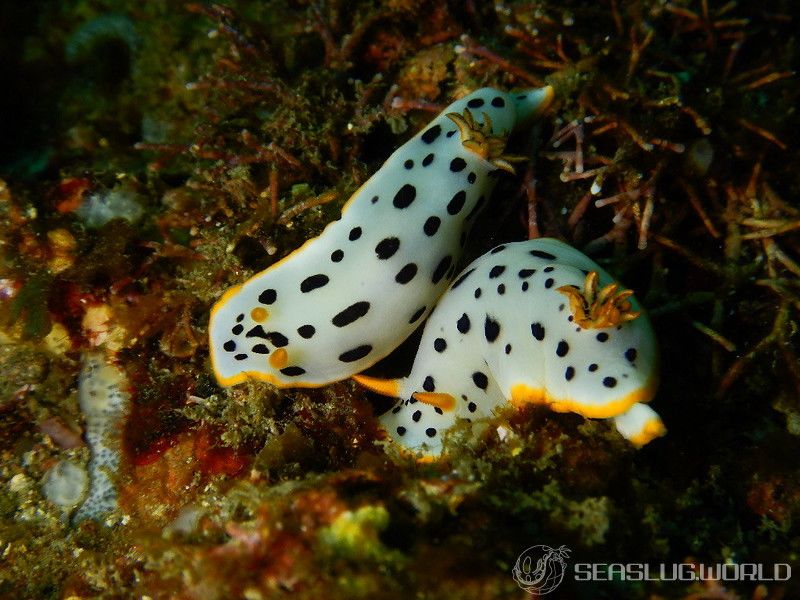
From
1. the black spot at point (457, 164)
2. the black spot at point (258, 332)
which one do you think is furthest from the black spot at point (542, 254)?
the black spot at point (258, 332)

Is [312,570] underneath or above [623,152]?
underneath

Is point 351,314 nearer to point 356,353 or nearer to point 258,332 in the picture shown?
point 356,353

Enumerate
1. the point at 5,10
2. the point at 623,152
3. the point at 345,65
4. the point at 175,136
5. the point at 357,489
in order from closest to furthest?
1. the point at 357,489
2. the point at 623,152
3. the point at 345,65
4. the point at 175,136
5. the point at 5,10

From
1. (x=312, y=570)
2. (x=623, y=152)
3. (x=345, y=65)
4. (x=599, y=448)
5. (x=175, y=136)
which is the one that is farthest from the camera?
(x=175, y=136)

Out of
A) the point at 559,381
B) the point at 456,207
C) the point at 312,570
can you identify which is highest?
the point at 456,207

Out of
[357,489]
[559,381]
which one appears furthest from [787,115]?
[357,489]

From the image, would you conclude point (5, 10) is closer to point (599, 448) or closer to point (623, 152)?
point (623, 152)

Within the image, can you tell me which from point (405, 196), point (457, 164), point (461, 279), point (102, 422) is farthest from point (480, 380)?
point (102, 422)
